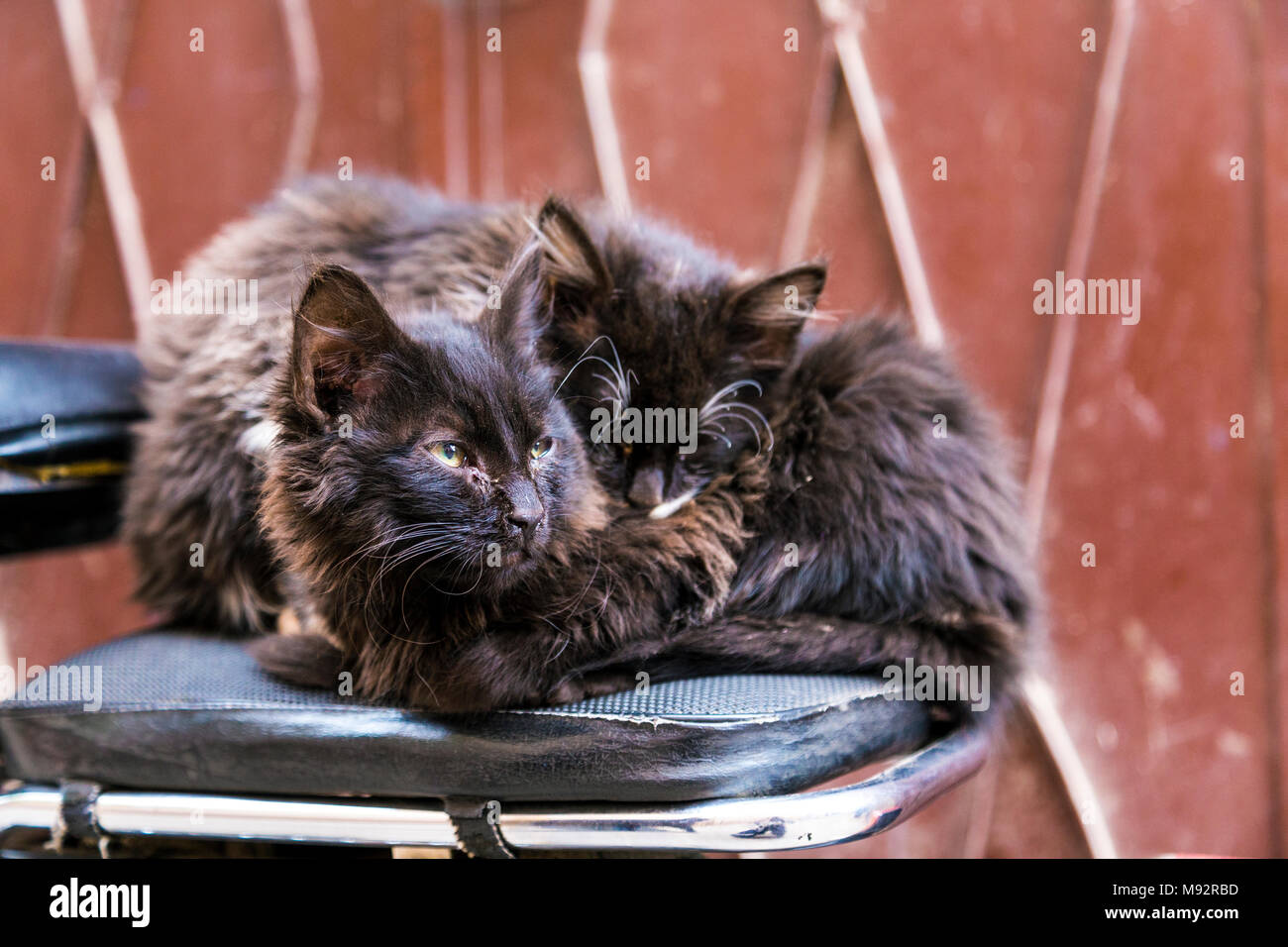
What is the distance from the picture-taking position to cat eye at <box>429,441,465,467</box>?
0.98 m

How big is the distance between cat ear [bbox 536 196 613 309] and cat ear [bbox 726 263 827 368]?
7.9 inches

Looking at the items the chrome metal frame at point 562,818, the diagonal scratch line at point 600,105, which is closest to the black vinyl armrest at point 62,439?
the chrome metal frame at point 562,818

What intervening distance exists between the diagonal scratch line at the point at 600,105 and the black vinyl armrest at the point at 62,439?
4.26 ft

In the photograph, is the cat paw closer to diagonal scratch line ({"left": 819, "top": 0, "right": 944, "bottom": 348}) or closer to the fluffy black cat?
the fluffy black cat

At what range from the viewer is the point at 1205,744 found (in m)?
1.92

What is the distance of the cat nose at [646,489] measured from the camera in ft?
3.96

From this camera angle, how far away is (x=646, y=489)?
1.21m

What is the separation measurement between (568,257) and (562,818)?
0.75 meters

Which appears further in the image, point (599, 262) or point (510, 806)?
point (599, 262)

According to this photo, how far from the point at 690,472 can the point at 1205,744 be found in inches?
56.3

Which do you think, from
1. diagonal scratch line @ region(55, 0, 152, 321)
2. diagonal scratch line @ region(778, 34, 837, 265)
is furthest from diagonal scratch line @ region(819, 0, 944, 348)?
diagonal scratch line @ region(55, 0, 152, 321)

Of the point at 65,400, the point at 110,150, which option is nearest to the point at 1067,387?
the point at 65,400
